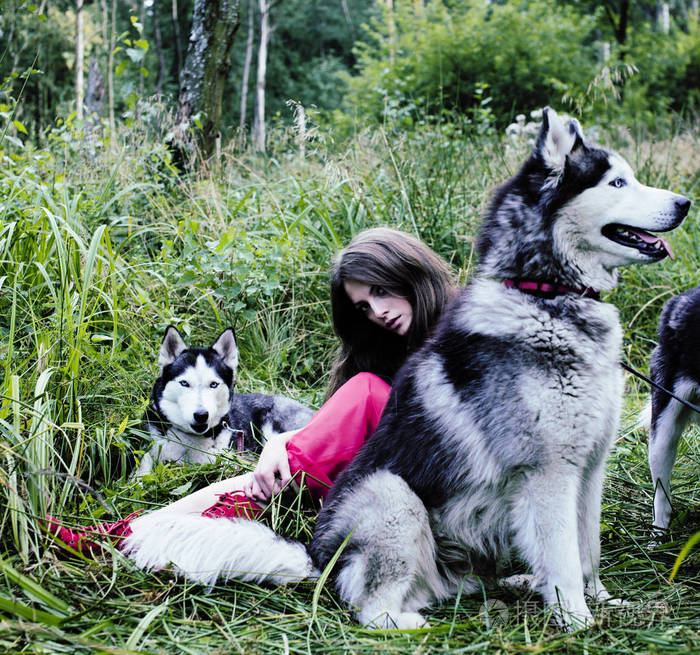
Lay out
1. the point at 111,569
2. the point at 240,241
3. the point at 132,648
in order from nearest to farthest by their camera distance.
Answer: the point at 132,648, the point at 111,569, the point at 240,241

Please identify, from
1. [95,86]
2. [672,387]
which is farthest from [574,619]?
[95,86]

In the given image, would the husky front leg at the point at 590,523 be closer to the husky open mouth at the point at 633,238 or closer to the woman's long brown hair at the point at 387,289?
the husky open mouth at the point at 633,238

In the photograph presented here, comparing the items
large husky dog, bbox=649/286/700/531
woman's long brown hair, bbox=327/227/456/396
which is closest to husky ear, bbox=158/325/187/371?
woman's long brown hair, bbox=327/227/456/396

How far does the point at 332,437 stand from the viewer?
2627 millimetres

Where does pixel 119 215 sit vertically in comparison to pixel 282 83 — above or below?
below

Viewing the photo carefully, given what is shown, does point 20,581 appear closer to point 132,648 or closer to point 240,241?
point 132,648

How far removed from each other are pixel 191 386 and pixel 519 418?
2097mm

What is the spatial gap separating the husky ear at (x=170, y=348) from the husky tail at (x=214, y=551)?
153 centimetres

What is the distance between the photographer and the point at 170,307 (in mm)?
4223

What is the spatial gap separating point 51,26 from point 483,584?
27.1m

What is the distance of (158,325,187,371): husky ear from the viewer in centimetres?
353

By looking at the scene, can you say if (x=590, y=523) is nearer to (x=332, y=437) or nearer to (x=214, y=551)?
(x=332, y=437)

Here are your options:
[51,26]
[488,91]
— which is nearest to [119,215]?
[488,91]

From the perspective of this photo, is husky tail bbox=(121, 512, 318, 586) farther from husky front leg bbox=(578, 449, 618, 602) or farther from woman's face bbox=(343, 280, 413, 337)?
woman's face bbox=(343, 280, 413, 337)
